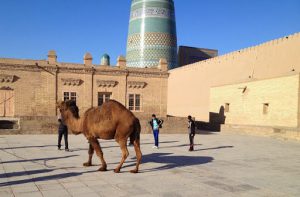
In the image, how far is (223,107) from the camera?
2950cm

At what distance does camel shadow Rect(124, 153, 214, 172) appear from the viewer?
31.8 feet

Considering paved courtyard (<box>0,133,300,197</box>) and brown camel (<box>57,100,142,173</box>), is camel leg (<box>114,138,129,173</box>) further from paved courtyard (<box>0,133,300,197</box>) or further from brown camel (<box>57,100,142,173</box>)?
paved courtyard (<box>0,133,300,197</box>)

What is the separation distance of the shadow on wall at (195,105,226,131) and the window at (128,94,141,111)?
7.21m

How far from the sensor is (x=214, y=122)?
3086 cm

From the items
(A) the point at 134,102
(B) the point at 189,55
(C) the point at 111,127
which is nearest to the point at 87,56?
(A) the point at 134,102

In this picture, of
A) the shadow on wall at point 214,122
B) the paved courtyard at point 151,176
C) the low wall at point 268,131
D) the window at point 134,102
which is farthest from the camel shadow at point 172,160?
the shadow on wall at point 214,122

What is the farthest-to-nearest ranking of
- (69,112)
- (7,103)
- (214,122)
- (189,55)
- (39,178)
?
1. (189,55)
2. (214,122)
3. (7,103)
4. (69,112)
5. (39,178)

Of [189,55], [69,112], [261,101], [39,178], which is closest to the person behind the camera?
[39,178]

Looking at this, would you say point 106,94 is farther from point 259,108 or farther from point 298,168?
point 298,168

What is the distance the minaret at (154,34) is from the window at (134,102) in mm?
14865

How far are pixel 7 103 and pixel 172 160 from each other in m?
17.6

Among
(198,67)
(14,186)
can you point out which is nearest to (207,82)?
(198,67)

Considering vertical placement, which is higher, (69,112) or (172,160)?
(69,112)

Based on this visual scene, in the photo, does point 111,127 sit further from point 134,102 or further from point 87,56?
point 134,102
